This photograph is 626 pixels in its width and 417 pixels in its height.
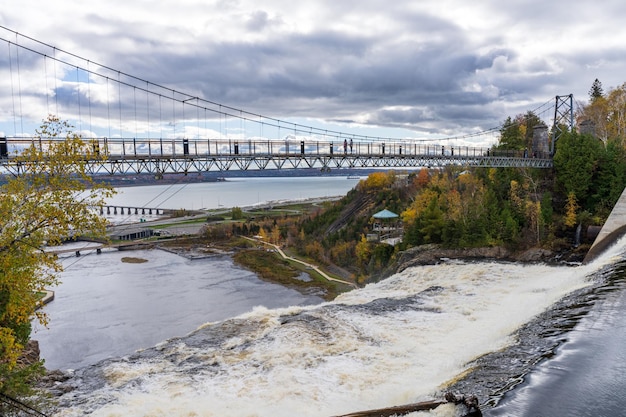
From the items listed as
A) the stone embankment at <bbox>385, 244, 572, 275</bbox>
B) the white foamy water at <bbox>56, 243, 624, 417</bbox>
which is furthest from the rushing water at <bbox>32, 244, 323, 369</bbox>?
the stone embankment at <bbox>385, 244, 572, 275</bbox>

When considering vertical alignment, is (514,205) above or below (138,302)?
above

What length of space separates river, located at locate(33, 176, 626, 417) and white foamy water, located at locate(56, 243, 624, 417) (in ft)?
0.18

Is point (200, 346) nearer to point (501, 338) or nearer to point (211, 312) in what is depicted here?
point (501, 338)

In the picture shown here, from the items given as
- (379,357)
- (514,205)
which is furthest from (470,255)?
(379,357)

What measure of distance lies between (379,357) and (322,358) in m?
2.10

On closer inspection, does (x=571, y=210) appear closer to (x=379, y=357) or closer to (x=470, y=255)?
(x=470, y=255)

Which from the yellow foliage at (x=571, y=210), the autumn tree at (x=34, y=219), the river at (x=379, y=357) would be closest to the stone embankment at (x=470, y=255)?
the yellow foliage at (x=571, y=210)

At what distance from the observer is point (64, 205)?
11484mm

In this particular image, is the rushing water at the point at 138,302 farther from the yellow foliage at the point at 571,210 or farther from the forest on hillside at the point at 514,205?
the yellow foliage at the point at 571,210

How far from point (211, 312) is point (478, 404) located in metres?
32.5

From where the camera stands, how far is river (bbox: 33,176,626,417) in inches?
488

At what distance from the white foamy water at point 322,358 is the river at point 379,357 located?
0.05 m

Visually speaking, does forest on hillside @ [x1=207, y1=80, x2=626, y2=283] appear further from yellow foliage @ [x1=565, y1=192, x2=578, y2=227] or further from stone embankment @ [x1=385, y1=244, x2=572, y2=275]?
stone embankment @ [x1=385, y1=244, x2=572, y2=275]

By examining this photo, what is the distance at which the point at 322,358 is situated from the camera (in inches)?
649
